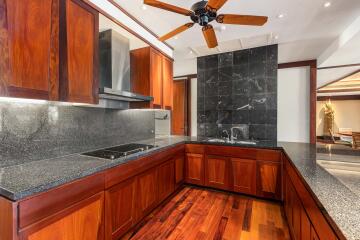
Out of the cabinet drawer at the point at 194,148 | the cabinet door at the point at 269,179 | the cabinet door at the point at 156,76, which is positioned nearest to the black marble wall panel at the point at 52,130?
the cabinet door at the point at 156,76

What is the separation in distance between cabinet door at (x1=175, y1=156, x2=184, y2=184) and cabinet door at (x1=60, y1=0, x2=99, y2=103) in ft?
5.24

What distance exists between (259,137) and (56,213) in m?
3.20

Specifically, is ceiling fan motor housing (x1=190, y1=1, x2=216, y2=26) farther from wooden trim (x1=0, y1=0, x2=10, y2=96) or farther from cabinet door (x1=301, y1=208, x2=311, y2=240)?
cabinet door (x1=301, y1=208, x2=311, y2=240)

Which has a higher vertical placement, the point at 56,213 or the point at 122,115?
the point at 122,115

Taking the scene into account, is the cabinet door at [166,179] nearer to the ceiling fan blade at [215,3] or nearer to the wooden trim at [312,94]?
the ceiling fan blade at [215,3]

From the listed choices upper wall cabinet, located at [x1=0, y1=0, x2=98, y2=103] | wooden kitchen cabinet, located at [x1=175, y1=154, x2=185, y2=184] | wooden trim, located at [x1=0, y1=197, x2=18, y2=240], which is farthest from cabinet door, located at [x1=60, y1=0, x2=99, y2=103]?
wooden kitchen cabinet, located at [x1=175, y1=154, x2=185, y2=184]

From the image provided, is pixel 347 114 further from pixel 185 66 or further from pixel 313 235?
pixel 313 235

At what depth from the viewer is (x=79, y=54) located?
167 cm

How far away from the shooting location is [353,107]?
7289 millimetres

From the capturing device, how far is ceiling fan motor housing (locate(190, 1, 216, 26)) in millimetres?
1558

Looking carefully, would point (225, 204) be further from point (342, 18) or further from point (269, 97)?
point (342, 18)

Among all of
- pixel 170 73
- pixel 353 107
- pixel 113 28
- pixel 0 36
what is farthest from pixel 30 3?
pixel 353 107

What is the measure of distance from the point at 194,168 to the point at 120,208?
1589 mm

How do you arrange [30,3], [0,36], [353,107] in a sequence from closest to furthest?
[0,36], [30,3], [353,107]
